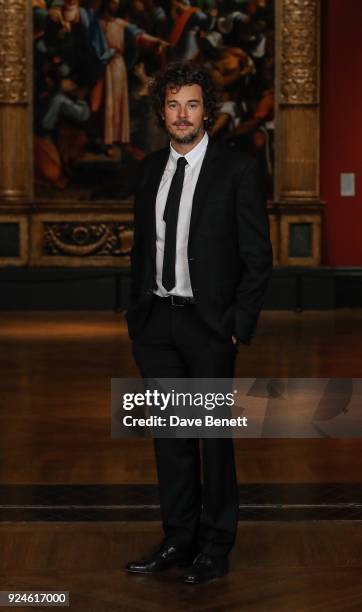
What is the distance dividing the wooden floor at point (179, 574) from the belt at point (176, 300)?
3.11 feet

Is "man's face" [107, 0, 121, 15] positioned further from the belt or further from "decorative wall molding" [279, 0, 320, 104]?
the belt

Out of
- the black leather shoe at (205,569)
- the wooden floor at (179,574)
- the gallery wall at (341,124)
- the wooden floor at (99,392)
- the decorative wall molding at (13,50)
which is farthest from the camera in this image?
the gallery wall at (341,124)

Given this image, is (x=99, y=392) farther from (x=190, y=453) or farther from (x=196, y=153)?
(x=196, y=153)

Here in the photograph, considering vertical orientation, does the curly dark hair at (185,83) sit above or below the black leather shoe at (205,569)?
above

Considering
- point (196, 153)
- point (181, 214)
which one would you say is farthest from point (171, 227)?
point (196, 153)

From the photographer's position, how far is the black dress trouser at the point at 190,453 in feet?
16.7

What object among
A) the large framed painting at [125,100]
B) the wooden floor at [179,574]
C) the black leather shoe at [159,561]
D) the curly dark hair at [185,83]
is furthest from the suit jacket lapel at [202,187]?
the large framed painting at [125,100]

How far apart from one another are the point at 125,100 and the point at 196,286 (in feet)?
49.1

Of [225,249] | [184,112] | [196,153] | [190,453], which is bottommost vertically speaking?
[190,453]

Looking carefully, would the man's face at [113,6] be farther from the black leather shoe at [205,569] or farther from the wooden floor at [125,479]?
the black leather shoe at [205,569]

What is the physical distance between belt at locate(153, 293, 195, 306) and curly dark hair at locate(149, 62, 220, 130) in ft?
2.04

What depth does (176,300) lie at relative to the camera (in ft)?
16.7

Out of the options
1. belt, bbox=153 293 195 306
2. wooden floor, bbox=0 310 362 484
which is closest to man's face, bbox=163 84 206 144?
belt, bbox=153 293 195 306

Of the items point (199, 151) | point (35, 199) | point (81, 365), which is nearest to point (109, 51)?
point (35, 199)
